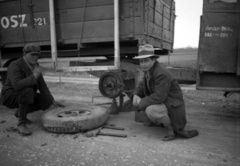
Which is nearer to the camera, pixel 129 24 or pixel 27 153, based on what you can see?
pixel 27 153

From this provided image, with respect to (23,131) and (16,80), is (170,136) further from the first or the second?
(16,80)

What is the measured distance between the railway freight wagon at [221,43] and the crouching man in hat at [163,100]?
952mm

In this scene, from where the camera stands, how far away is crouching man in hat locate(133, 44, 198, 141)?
10.7 ft

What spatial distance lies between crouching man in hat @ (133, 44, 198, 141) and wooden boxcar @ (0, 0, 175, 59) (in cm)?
96

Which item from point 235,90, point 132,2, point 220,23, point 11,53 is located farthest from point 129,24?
point 11,53

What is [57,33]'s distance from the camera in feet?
16.1

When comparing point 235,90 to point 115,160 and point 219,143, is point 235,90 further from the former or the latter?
point 115,160

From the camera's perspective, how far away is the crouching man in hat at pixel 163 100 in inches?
129

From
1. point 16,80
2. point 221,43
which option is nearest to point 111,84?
point 16,80

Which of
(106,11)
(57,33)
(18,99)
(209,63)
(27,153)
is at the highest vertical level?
(106,11)

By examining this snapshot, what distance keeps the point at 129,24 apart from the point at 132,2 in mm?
426

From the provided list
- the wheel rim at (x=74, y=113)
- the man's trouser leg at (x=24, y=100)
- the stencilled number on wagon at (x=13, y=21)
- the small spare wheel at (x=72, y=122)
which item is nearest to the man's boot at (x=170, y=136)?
the small spare wheel at (x=72, y=122)

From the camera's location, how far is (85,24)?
4633 mm

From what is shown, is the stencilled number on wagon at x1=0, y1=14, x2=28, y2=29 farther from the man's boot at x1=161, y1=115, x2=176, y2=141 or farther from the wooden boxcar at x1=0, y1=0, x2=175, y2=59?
the man's boot at x1=161, y1=115, x2=176, y2=141
